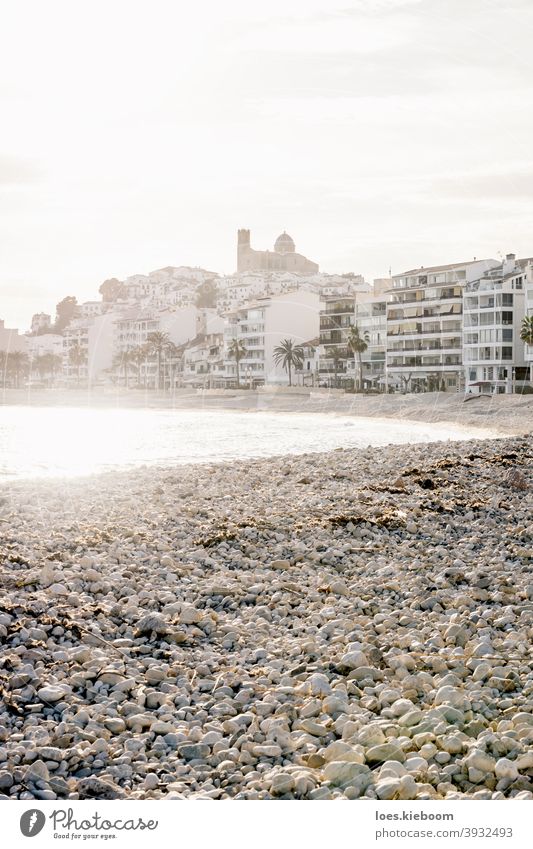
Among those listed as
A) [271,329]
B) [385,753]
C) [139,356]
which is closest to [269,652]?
[385,753]

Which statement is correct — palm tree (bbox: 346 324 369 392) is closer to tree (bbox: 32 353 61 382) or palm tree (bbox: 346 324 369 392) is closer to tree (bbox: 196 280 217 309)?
tree (bbox: 196 280 217 309)

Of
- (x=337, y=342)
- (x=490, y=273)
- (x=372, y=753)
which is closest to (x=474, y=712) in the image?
(x=372, y=753)

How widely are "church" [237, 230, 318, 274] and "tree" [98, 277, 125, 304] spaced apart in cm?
2768

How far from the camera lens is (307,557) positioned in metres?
8.68

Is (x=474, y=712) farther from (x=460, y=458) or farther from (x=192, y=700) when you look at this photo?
(x=460, y=458)

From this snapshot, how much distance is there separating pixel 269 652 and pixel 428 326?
72175mm

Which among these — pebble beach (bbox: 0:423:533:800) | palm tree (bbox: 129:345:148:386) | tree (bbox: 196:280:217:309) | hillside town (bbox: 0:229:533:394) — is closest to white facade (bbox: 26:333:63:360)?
hillside town (bbox: 0:229:533:394)

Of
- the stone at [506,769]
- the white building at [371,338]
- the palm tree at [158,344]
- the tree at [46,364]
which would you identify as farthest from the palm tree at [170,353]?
the stone at [506,769]

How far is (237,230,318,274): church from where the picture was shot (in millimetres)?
138500

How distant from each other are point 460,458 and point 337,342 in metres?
70.8

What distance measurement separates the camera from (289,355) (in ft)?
294

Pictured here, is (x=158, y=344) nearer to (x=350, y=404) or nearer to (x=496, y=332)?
(x=350, y=404)

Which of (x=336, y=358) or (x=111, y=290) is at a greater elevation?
(x=111, y=290)

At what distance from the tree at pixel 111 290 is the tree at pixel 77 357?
30.4 meters
